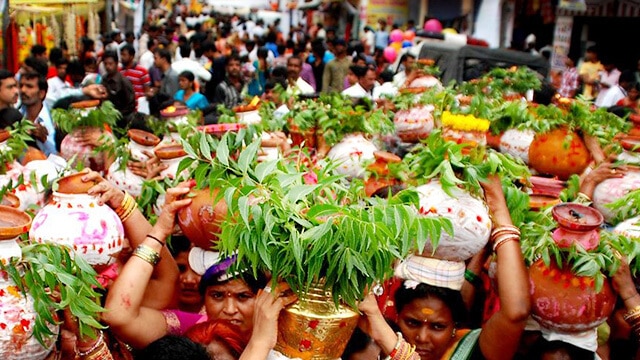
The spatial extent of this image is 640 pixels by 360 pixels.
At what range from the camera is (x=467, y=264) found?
11.3 feet

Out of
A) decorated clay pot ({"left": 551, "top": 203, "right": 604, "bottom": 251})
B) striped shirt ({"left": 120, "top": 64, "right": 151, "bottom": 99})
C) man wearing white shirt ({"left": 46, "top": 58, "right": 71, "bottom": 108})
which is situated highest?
decorated clay pot ({"left": 551, "top": 203, "right": 604, "bottom": 251})

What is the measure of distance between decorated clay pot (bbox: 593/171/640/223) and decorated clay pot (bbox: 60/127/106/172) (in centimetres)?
267

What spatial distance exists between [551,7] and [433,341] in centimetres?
1792

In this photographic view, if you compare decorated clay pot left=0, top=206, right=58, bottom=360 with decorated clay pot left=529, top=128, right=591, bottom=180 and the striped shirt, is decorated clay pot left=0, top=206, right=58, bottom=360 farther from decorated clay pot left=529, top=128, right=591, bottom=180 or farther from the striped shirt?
the striped shirt

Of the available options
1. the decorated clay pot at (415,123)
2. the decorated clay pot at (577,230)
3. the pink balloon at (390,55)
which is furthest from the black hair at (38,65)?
the pink balloon at (390,55)

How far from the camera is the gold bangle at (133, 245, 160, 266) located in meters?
2.80

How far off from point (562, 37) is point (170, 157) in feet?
52.0

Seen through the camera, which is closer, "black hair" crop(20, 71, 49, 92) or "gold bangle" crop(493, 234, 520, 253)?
"gold bangle" crop(493, 234, 520, 253)

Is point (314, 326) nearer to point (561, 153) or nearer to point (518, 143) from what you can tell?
point (561, 153)

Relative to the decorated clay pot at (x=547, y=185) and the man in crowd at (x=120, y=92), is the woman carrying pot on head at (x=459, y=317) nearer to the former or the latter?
the decorated clay pot at (x=547, y=185)

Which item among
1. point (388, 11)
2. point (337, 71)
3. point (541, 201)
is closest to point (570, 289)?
point (541, 201)

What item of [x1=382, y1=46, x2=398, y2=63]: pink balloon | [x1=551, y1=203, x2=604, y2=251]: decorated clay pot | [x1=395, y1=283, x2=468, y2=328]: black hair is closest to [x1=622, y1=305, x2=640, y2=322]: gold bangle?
[x1=551, y1=203, x2=604, y2=251]: decorated clay pot

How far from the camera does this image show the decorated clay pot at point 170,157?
3941 mm

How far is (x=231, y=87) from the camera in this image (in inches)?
389
